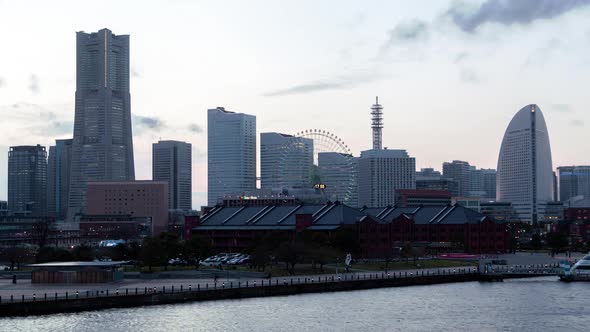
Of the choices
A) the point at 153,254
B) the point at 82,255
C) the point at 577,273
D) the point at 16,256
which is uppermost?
the point at 153,254

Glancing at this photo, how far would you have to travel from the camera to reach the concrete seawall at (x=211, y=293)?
283 feet

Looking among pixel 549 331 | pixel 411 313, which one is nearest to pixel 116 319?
pixel 411 313

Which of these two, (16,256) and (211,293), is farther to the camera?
(16,256)

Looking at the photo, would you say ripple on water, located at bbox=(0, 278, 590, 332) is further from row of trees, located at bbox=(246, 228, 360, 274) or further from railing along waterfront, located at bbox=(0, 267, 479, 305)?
row of trees, located at bbox=(246, 228, 360, 274)

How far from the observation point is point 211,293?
99.8m

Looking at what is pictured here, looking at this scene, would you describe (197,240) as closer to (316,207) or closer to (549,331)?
(316,207)

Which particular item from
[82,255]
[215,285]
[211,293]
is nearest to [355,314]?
[211,293]

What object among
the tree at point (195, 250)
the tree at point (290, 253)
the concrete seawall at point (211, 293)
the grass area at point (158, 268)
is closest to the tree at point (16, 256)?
the grass area at point (158, 268)

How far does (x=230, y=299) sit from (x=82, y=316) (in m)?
19.6

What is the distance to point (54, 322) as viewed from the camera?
268 ft

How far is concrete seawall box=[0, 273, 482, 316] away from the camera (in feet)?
283

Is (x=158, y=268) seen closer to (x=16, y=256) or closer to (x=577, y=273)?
(x=16, y=256)

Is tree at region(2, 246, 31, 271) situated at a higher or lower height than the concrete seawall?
higher

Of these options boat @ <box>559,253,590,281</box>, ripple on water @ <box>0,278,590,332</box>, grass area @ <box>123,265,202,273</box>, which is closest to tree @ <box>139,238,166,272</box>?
grass area @ <box>123,265,202,273</box>
